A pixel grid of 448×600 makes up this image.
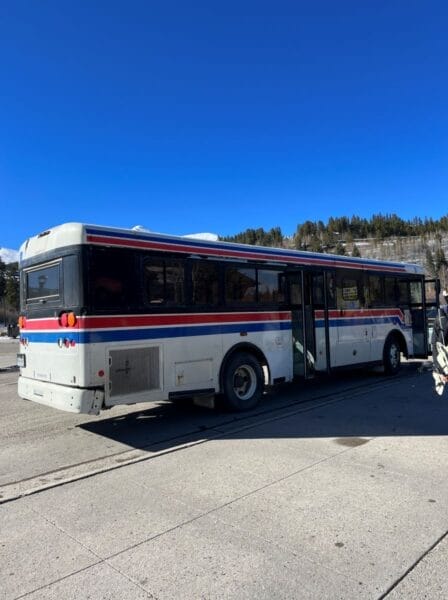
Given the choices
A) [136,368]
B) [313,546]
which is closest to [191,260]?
[136,368]

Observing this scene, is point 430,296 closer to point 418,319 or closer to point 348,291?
point 418,319

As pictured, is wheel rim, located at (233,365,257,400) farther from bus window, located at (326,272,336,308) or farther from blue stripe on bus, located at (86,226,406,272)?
bus window, located at (326,272,336,308)

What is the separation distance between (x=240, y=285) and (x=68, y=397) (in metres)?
3.41

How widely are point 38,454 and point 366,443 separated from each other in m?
4.11

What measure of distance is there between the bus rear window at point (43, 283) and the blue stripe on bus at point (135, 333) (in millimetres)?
540

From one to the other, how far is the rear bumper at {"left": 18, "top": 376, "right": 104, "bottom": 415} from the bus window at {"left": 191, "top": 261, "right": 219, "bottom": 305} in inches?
85.9

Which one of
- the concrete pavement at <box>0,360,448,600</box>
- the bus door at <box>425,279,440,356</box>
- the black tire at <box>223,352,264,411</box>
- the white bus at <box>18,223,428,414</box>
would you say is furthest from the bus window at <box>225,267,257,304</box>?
the bus door at <box>425,279,440,356</box>

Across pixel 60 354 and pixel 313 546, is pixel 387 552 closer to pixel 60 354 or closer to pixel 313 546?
pixel 313 546

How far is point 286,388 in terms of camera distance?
1033 cm

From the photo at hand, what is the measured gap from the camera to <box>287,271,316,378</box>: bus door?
907 centimetres

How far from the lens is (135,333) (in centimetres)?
651

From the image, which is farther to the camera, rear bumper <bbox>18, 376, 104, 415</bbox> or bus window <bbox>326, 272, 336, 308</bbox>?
bus window <bbox>326, 272, 336, 308</bbox>

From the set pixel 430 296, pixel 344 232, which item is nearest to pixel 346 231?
pixel 344 232

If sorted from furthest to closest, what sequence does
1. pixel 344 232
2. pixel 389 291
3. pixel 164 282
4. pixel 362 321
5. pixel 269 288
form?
pixel 344 232 < pixel 389 291 < pixel 362 321 < pixel 269 288 < pixel 164 282
